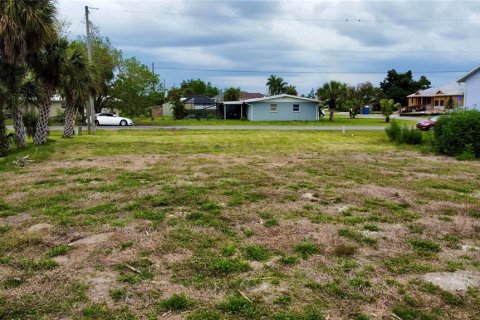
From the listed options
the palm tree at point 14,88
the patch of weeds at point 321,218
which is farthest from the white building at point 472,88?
the palm tree at point 14,88

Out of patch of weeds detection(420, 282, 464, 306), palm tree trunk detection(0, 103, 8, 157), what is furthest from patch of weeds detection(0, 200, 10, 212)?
palm tree trunk detection(0, 103, 8, 157)

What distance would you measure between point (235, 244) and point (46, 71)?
14.8 meters

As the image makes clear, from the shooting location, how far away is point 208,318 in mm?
3426

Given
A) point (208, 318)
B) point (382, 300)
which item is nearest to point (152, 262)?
point (208, 318)

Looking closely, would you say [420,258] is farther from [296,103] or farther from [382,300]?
[296,103]

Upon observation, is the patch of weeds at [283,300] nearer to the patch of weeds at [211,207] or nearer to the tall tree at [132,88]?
the patch of weeds at [211,207]

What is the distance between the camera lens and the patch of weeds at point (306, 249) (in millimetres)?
4863

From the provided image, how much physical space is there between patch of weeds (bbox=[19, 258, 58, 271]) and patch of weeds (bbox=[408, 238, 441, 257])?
4206mm

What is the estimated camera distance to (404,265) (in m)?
4.57

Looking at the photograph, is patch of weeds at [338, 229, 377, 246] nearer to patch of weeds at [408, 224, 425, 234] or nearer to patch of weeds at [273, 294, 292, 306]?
patch of weeds at [408, 224, 425, 234]

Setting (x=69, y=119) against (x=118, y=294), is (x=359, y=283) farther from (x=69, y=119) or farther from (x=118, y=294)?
(x=69, y=119)

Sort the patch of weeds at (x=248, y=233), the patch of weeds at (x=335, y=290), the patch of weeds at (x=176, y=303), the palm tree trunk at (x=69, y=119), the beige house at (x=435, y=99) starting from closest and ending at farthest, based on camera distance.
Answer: the patch of weeds at (x=176, y=303), the patch of weeds at (x=335, y=290), the patch of weeds at (x=248, y=233), the palm tree trunk at (x=69, y=119), the beige house at (x=435, y=99)

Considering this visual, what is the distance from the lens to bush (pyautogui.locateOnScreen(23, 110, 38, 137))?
1867 cm

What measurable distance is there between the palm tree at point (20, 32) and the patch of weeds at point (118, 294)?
12479 millimetres
